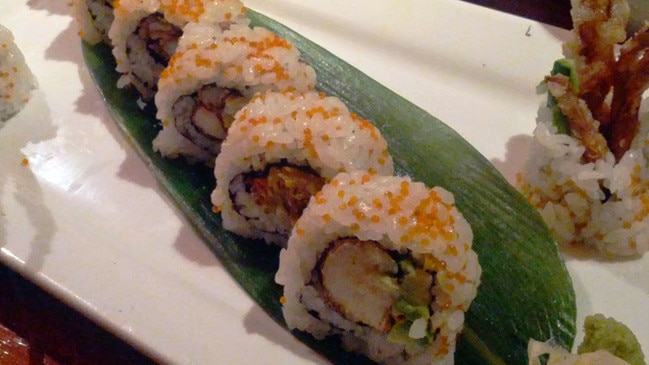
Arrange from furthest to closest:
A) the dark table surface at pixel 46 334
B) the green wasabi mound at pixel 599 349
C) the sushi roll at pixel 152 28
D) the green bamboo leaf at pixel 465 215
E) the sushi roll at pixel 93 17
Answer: the sushi roll at pixel 93 17 → the sushi roll at pixel 152 28 → the dark table surface at pixel 46 334 → the green bamboo leaf at pixel 465 215 → the green wasabi mound at pixel 599 349

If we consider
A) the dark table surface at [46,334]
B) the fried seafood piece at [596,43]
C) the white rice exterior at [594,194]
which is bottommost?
the dark table surface at [46,334]

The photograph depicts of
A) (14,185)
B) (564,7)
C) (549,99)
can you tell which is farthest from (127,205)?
(564,7)

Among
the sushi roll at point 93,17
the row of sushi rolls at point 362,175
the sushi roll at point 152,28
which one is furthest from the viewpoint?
the sushi roll at point 93,17

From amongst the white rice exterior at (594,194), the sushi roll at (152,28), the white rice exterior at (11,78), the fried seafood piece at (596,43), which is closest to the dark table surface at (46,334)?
the white rice exterior at (11,78)

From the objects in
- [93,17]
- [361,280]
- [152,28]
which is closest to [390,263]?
[361,280]

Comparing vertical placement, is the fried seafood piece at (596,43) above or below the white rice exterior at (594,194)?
above

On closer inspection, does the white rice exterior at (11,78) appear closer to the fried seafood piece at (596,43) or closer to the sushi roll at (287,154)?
the sushi roll at (287,154)

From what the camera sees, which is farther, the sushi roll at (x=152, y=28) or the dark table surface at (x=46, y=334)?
the sushi roll at (x=152, y=28)

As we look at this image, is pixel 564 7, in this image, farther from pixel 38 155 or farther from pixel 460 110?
pixel 38 155
